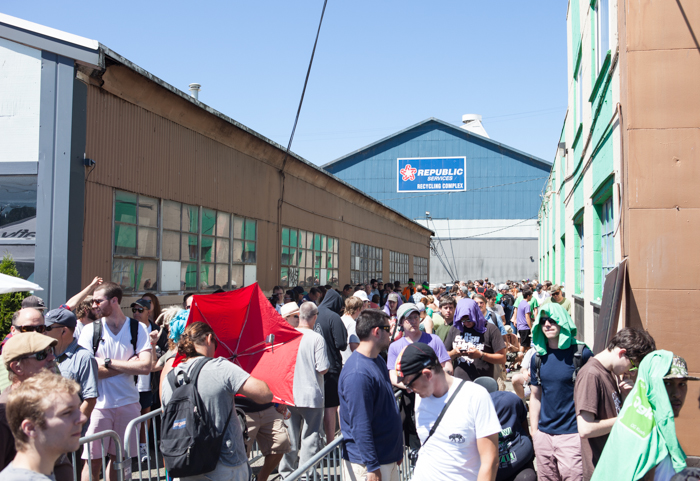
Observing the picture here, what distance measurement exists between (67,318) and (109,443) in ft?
4.07

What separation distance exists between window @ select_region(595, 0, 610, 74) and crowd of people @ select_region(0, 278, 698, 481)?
16.9ft

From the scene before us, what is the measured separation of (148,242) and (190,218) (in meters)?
1.34

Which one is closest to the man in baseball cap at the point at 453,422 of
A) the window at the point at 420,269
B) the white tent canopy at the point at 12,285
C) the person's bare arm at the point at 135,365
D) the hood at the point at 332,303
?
the person's bare arm at the point at 135,365

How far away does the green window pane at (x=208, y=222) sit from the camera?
10.8m

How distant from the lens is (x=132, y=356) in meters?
5.48

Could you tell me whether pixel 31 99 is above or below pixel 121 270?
above

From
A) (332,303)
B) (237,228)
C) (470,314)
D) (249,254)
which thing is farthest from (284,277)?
(470,314)

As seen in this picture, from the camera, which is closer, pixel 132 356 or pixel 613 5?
pixel 132 356

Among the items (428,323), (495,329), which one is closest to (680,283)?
(495,329)

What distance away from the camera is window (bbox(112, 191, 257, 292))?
852cm

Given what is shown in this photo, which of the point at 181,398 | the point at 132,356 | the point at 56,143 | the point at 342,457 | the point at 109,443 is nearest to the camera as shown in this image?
the point at 181,398

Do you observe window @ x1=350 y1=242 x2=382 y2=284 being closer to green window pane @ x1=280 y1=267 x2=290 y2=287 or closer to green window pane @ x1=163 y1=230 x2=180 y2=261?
green window pane @ x1=280 y1=267 x2=290 y2=287

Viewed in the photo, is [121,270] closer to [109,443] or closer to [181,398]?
[109,443]

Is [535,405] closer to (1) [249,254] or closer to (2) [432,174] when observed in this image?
(1) [249,254]
